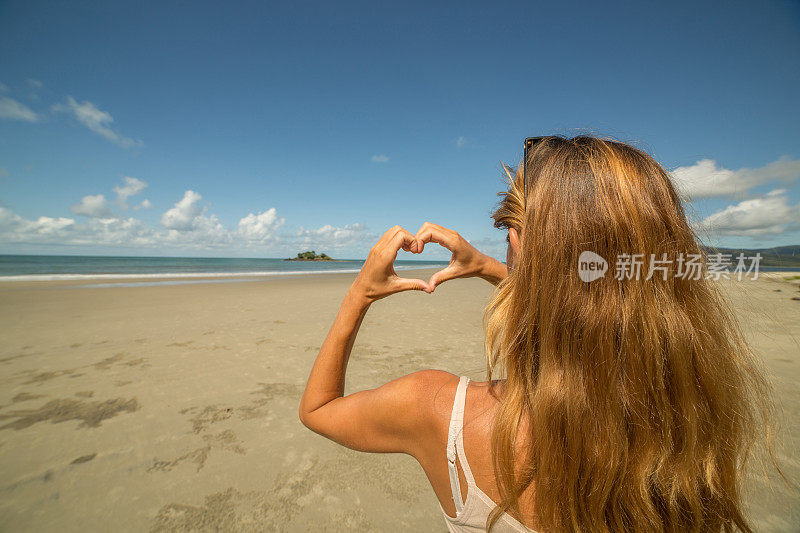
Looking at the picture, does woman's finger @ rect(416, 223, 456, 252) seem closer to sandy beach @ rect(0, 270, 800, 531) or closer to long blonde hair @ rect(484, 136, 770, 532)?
long blonde hair @ rect(484, 136, 770, 532)

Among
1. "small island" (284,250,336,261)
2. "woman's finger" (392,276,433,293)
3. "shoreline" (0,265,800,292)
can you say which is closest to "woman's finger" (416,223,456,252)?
"woman's finger" (392,276,433,293)

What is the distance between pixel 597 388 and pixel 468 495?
489mm

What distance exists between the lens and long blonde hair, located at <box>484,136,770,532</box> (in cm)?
89

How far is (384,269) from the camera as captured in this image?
1.09 metres

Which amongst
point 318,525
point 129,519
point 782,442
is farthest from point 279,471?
point 782,442

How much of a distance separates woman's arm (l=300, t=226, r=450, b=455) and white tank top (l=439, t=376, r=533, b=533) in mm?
88

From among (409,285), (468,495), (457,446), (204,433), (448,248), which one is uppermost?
(448,248)

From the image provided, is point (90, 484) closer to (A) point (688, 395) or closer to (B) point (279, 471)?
(B) point (279, 471)

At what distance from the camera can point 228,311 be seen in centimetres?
826

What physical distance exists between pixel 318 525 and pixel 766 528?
2882 millimetres

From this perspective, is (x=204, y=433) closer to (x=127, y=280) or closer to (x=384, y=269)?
(x=384, y=269)

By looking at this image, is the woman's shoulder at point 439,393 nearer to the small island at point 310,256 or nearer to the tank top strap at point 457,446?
the tank top strap at point 457,446

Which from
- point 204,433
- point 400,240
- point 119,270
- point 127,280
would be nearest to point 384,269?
point 400,240

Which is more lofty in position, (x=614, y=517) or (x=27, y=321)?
(x=614, y=517)
